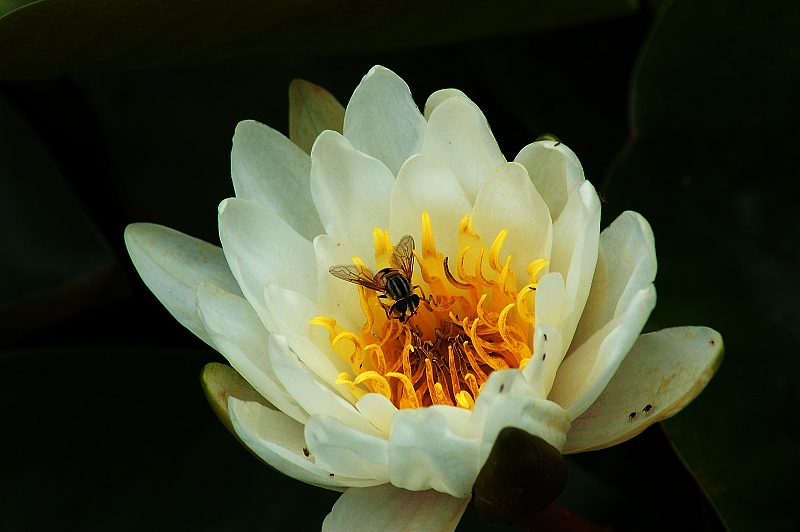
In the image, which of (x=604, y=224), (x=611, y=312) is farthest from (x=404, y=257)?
(x=604, y=224)

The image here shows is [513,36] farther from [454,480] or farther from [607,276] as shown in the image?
[454,480]

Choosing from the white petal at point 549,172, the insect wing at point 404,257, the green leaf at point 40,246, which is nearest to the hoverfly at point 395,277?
the insect wing at point 404,257

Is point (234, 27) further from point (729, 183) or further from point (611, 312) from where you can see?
point (729, 183)

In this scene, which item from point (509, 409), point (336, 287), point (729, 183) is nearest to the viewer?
point (509, 409)

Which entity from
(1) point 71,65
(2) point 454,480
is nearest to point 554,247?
(2) point 454,480

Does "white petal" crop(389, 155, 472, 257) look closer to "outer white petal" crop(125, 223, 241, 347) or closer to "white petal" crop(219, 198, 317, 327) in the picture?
"white petal" crop(219, 198, 317, 327)
